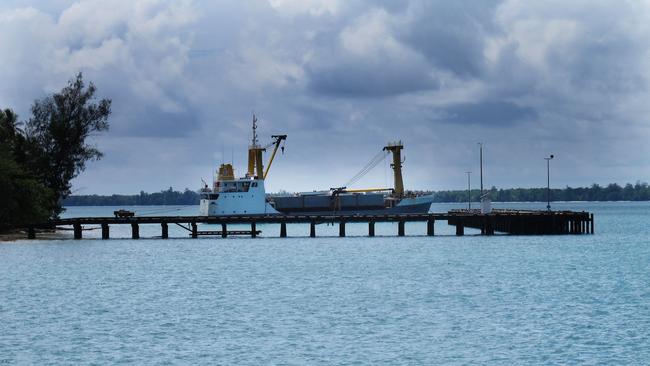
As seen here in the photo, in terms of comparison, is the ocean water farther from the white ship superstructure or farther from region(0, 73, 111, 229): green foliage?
the white ship superstructure

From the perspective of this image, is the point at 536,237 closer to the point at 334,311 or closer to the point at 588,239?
the point at 588,239

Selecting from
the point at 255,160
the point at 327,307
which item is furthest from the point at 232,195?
the point at 327,307

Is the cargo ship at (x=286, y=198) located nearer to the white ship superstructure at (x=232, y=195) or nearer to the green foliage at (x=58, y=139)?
the white ship superstructure at (x=232, y=195)

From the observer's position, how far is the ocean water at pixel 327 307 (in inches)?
1444

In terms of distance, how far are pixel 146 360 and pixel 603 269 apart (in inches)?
1694

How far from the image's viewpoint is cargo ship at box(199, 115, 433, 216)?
14175 cm

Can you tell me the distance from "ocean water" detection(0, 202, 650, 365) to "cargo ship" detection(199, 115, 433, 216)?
174 feet

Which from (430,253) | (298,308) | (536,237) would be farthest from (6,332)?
(536,237)

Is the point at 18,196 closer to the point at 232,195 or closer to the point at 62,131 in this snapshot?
the point at 62,131

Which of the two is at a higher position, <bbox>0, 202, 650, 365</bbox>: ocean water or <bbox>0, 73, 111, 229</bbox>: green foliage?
<bbox>0, 73, 111, 229</bbox>: green foliage

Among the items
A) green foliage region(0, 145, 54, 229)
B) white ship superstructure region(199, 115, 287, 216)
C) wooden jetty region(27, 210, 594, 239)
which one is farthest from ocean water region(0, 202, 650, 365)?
white ship superstructure region(199, 115, 287, 216)

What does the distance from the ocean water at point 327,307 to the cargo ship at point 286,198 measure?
174ft

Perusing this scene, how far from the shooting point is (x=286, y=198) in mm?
159125

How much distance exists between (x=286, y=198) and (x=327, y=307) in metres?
110
